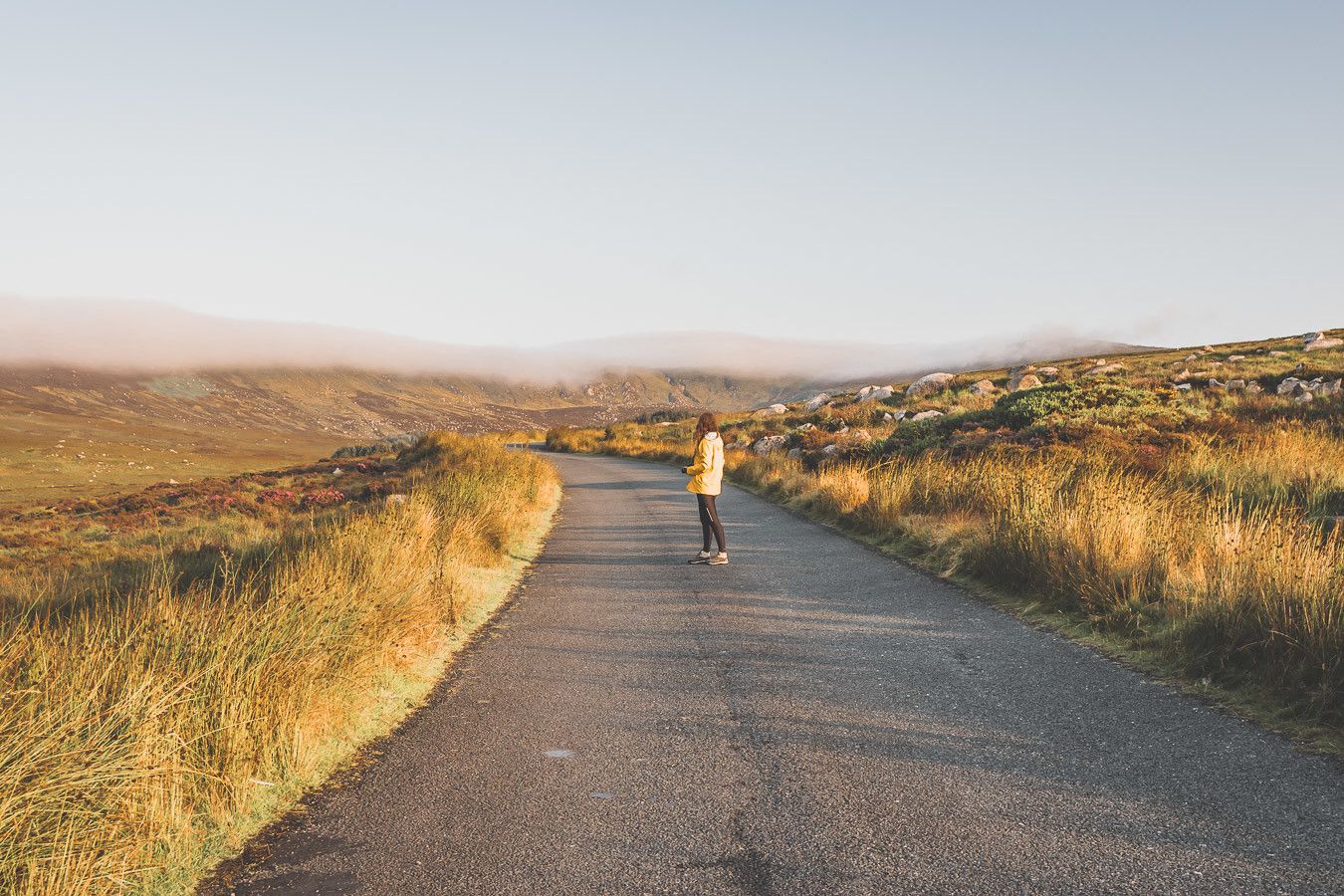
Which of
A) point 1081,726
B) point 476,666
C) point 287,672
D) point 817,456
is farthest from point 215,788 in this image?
point 817,456

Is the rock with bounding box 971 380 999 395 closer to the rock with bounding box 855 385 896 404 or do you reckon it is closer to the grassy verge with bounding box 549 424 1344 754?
the rock with bounding box 855 385 896 404

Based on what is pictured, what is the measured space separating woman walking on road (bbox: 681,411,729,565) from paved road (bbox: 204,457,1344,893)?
3631 mm

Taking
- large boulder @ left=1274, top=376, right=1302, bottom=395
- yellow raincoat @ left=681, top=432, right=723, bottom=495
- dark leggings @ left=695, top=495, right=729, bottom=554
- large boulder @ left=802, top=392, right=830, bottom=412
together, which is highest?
large boulder @ left=1274, top=376, right=1302, bottom=395

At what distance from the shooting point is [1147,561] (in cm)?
769

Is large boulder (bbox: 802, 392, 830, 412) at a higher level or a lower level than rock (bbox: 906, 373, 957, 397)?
lower

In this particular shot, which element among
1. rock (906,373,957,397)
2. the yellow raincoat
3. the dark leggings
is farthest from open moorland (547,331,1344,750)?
rock (906,373,957,397)

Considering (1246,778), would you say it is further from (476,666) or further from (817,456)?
(817,456)

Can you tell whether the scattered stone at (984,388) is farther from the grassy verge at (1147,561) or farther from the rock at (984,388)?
the grassy verge at (1147,561)

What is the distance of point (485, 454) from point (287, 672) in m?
20.7

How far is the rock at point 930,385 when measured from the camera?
126 ft

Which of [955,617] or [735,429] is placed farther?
[735,429]

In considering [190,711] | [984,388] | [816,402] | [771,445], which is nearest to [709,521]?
[190,711]

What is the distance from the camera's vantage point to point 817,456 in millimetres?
22500

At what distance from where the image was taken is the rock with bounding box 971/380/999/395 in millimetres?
33125
